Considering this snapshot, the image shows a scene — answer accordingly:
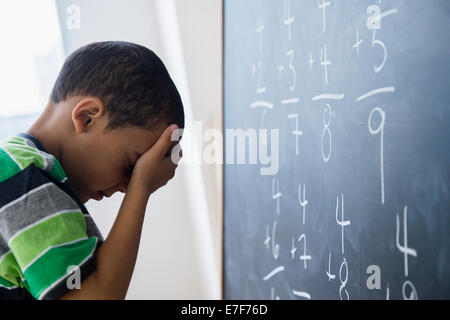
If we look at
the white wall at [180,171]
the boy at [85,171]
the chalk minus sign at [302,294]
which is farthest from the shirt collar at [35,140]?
the white wall at [180,171]

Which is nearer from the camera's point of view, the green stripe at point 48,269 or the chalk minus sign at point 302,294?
the green stripe at point 48,269

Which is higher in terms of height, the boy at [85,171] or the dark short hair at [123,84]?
the dark short hair at [123,84]

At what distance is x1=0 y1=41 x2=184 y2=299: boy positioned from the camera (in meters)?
0.51

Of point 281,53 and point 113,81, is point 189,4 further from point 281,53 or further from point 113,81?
point 113,81

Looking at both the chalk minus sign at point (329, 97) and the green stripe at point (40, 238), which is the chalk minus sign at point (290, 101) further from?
the green stripe at point (40, 238)

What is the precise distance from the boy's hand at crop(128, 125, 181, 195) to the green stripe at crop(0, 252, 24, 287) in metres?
0.17

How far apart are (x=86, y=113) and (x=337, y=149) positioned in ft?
1.58

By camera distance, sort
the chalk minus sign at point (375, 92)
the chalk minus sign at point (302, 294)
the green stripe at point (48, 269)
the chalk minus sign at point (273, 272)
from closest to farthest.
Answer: the green stripe at point (48, 269)
the chalk minus sign at point (375, 92)
the chalk minus sign at point (302, 294)
the chalk minus sign at point (273, 272)

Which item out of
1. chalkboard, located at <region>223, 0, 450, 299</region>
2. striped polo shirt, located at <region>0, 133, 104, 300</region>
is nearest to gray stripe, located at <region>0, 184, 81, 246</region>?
striped polo shirt, located at <region>0, 133, 104, 300</region>

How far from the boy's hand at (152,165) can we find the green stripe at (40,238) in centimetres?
14

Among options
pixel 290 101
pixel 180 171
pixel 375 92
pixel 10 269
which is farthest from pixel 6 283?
pixel 180 171

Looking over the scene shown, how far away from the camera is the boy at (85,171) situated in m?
0.51

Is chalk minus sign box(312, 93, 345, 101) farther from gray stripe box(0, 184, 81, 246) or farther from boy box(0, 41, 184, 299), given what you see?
gray stripe box(0, 184, 81, 246)

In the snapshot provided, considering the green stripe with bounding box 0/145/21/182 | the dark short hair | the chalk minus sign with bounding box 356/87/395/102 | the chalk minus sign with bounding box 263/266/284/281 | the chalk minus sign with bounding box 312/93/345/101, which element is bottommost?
the chalk minus sign with bounding box 263/266/284/281
